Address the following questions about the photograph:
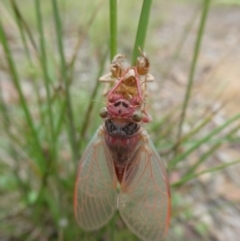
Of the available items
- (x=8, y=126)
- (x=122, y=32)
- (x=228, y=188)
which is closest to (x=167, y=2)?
(x=122, y=32)

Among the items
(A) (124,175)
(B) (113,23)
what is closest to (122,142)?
(A) (124,175)

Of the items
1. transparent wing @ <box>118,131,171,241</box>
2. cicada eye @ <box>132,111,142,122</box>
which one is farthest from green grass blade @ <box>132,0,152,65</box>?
transparent wing @ <box>118,131,171,241</box>

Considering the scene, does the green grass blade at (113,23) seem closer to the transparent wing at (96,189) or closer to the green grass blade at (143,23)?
the green grass blade at (143,23)

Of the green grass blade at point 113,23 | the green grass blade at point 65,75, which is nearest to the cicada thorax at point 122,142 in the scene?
the green grass blade at point 65,75

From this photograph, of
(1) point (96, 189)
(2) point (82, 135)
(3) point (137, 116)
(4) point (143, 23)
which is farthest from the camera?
(2) point (82, 135)

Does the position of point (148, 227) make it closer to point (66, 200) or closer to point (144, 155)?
point (144, 155)

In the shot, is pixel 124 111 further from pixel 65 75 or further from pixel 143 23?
pixel 143 23

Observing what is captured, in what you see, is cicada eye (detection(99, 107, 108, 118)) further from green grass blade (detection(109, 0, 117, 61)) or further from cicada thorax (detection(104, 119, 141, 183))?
green grass blade (detection(109, 0, 117, 61))
